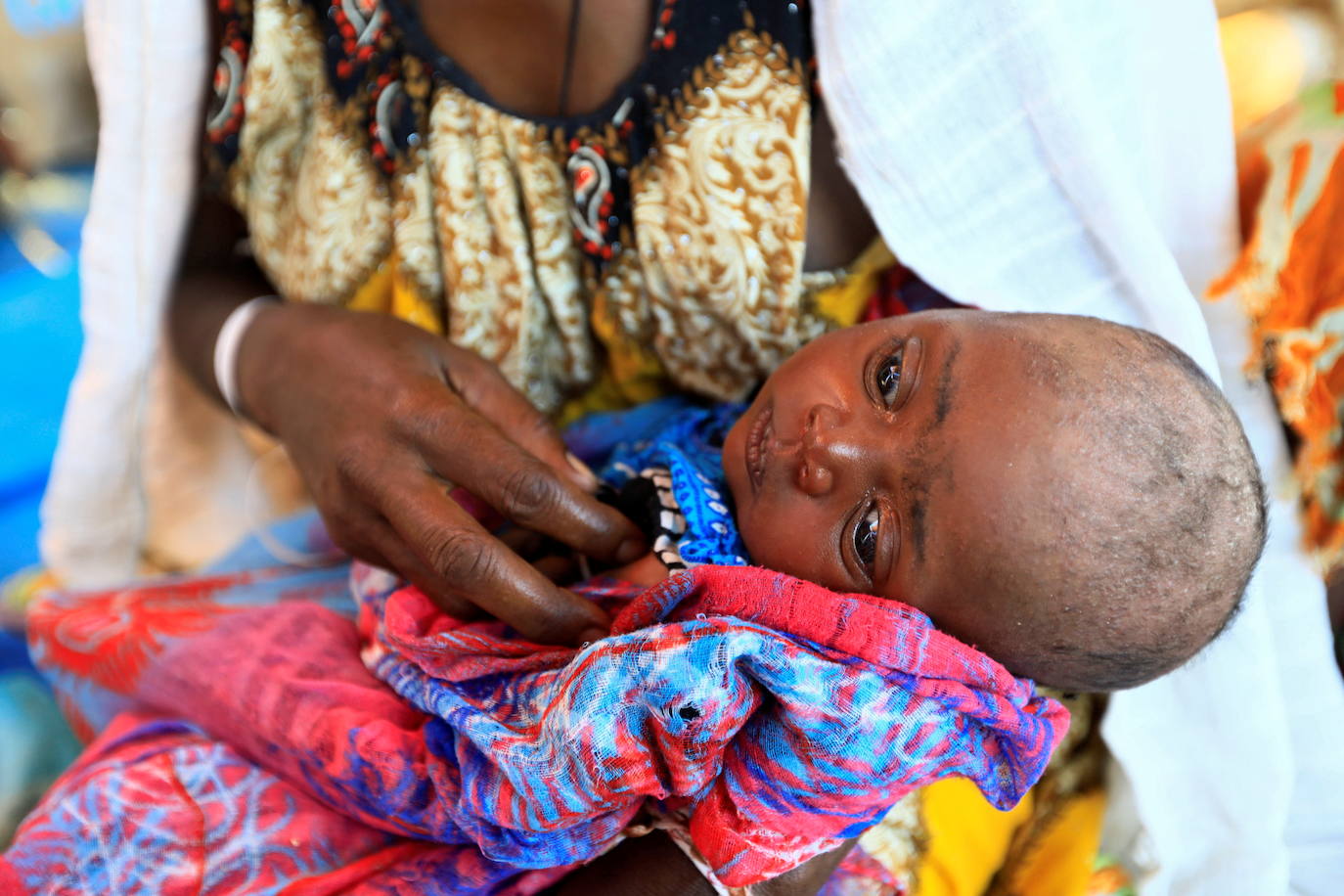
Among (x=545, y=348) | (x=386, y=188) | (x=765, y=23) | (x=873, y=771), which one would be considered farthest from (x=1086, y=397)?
(x=386, y=188)

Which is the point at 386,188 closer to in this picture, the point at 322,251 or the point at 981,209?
the point at 322,251

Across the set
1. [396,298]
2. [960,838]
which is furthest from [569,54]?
[960,838]

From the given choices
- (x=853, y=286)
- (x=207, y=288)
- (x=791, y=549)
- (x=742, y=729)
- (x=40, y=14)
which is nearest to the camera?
(x=742, y=729)

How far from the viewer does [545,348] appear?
4.05 feet

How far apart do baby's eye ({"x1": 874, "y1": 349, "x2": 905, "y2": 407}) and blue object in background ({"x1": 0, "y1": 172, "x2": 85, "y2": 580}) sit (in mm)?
1410

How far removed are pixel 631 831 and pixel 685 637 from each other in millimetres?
245

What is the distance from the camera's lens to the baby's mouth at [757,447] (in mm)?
1004

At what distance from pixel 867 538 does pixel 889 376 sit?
0.16m

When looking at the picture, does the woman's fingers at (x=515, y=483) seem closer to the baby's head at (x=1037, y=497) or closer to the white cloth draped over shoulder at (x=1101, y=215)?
the baby's head at (x=1037, y=497)

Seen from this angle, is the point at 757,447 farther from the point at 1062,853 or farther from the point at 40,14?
the point at 40,14

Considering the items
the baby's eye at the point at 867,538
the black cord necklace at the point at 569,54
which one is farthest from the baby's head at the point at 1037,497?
the black cord necklace at the point at 569,54

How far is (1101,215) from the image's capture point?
1.01 m

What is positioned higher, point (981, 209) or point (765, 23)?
point (765, 23)

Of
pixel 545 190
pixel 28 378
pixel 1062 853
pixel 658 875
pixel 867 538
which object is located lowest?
pixel 1062 853
